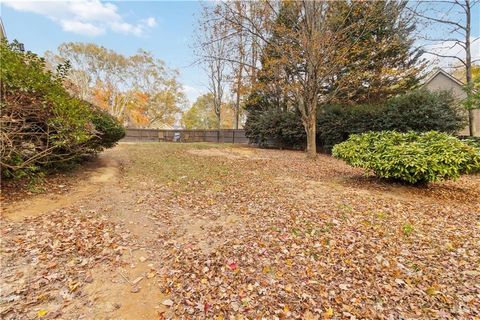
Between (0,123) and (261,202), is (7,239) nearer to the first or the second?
(0,123)

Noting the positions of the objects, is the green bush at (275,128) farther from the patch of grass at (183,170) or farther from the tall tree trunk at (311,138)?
the patch of grass at (183,170)

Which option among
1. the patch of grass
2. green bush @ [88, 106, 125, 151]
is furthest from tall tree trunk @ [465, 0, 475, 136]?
green bush @ [88, 106, 125, 151]

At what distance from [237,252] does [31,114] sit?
4.29 meters


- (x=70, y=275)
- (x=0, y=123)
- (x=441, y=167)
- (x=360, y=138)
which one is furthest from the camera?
(x=360, y=138)

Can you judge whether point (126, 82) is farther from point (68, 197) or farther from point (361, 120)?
point (68, 197)

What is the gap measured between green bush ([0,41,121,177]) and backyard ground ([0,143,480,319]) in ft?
2.40

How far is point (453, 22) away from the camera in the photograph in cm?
973

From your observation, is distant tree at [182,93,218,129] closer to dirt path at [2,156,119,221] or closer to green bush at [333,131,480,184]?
dirt path at [2,156,119,221]


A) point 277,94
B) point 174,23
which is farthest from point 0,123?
point 277,94

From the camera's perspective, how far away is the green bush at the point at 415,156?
4500mm

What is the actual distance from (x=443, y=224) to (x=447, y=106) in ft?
25.5

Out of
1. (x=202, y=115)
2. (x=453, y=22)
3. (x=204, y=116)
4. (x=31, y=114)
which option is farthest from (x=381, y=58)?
(x=202, y=115)

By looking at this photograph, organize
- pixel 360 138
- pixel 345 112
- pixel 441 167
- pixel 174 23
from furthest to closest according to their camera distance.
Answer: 1. pixel 345 112
2. pixel 174 23
3. pixel 360 138
4. pixel 441 167

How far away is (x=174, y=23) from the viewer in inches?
319
